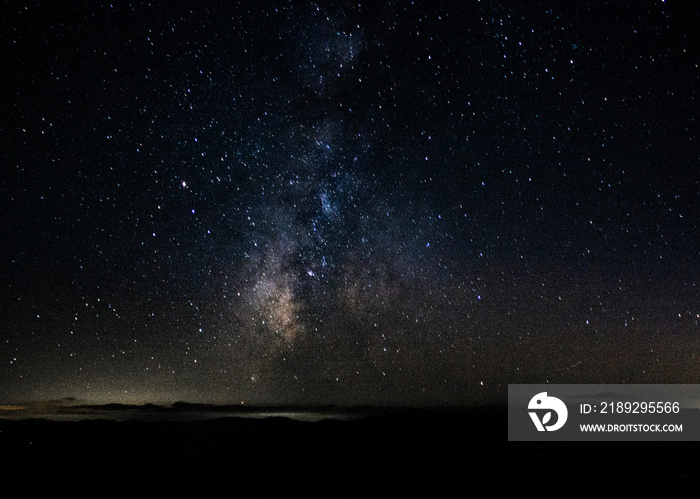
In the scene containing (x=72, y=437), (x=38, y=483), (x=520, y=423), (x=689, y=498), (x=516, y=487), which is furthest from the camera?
(x=72, y=437)

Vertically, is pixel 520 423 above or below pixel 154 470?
above

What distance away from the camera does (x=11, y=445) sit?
17.0 m

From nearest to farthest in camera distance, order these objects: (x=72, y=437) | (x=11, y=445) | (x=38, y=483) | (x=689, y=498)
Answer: (x=689, y=498) → (x=38, y=483) → (x=11, y=445) → (x=72, y=437)

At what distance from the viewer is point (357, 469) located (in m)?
11.2

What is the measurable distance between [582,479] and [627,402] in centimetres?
339

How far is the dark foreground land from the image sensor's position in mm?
9086

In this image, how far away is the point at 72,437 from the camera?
21062 millimetres

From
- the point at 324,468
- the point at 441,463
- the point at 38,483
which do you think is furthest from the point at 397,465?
the point at 38,483

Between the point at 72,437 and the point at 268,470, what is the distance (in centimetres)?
1506

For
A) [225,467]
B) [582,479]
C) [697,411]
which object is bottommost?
[225,467]

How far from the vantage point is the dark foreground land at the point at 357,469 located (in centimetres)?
909

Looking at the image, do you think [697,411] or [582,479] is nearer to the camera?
[582,479]

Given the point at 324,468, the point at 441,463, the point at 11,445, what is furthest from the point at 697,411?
the point at 11,445

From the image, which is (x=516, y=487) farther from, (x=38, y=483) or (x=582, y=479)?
(x=38, y=483)
